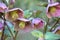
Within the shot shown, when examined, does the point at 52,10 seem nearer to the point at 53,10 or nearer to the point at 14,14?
the point at 53,10

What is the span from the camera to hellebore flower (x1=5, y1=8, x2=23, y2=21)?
57 centimetres

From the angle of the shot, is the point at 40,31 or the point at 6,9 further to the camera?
the point at 40,31

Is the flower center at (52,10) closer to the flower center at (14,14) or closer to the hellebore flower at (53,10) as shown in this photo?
the hellebore flower at (53,10)

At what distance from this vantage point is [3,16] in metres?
0.58

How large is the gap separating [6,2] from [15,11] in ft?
0.19

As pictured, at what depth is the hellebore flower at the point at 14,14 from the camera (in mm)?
566

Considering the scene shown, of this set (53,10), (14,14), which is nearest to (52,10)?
(53,10)

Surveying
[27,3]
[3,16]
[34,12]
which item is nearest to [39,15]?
[34,12]

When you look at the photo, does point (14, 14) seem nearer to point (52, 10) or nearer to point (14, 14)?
point (14, 14)

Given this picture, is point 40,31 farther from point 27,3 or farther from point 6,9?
point 27,3

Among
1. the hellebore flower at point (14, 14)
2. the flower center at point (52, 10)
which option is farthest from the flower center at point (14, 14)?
the flower center at point (52, 10)

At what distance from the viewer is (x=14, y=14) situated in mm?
583

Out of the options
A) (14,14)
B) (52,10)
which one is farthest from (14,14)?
(52,10)

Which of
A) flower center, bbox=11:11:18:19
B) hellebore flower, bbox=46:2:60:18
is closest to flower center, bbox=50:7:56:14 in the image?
hellebore flower, bbox=46:2:60:18
